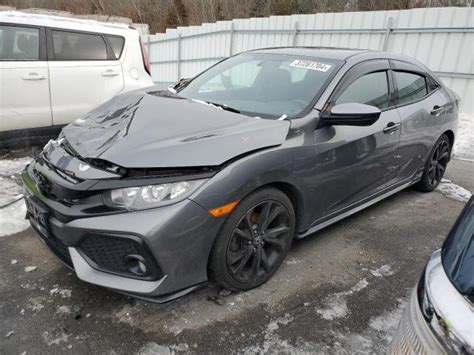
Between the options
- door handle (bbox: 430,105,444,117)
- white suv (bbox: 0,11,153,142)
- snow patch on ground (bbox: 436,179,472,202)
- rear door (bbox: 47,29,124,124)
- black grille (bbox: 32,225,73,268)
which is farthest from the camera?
rear door (bbox: 47,29,124,124)

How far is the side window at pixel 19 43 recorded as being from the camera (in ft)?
15.1

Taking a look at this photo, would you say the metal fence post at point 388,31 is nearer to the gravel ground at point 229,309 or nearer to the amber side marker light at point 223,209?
the gravel ground at point 229,309

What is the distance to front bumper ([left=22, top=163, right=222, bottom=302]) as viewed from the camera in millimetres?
2021

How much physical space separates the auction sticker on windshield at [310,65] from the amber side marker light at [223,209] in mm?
1426

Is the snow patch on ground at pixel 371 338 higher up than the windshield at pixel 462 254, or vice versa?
the windshield at pixel 462 254

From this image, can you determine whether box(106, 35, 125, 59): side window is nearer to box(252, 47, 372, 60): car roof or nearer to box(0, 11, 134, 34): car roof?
box(0, 11, 134, 34): car roof

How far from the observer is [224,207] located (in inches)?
86.7

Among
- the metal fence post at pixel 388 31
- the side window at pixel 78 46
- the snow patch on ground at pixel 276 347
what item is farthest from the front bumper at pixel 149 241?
the metal fence post at pixel 388 31

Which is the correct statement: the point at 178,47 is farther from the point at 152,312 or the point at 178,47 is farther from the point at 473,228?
the point at 473,228

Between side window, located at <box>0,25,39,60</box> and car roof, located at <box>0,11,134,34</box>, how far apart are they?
0.09 m

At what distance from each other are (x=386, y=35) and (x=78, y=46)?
21.3 ft

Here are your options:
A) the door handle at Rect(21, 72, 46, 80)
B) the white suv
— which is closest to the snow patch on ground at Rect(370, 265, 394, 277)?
the white suv

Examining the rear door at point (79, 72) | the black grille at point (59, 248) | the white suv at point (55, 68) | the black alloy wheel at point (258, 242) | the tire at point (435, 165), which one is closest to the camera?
the black grille at point (59, 248)

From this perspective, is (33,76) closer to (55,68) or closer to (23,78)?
(23,78)
